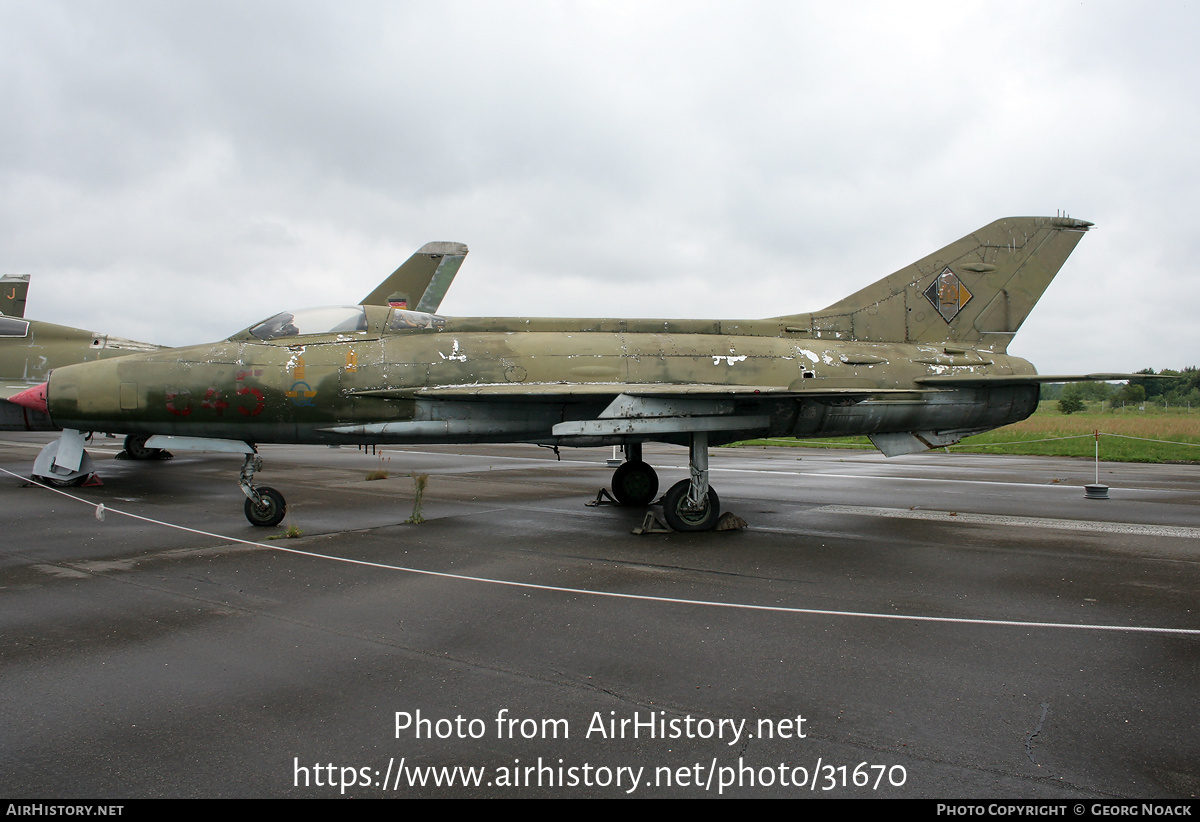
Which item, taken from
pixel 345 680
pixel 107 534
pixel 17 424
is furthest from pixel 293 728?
pixel 17 424

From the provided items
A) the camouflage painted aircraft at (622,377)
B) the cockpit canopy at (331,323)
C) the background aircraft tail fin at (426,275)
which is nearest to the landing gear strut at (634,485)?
the camouflage painted aircraft at (622,377)

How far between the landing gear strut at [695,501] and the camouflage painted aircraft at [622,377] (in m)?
0.02

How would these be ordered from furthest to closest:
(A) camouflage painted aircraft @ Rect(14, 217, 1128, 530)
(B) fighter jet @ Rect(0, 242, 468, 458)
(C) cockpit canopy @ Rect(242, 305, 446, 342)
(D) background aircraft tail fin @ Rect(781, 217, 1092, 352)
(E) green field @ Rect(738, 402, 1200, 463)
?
(E) green field @ Rect(738, 402, 1200, 463)
(B) fighter jet @ Rect(0, 242, 468, 458)
(D) background aircraft tail fin @ Rect(781, 217, 1092, 352)
(C) cockpit canopy @ Rect(242, 305, 446, 342)
(A) camouflage painted aircraft @ Rect(14, 217, 1128, 530)

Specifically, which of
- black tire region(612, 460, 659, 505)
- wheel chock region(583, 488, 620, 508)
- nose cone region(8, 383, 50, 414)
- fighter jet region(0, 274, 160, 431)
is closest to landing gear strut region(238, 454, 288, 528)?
nose cone region(8, 383, 50, 414)

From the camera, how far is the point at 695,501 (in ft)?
25.9

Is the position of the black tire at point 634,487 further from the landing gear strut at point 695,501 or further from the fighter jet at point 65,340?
the fighter jet at point 65,340

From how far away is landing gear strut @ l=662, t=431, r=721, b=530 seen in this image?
25.6ft

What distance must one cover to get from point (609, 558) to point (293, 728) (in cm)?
379

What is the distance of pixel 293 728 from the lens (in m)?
2.98

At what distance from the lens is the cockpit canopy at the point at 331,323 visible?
814 centimetres

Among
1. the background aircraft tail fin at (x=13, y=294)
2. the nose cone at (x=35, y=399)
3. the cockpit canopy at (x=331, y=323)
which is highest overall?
the background aircraft tail fin at (x=13, y=294)

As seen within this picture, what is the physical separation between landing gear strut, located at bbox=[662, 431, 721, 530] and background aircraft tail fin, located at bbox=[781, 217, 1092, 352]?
2.94 metres

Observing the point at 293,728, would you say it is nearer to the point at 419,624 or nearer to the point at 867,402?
the point at 419,624

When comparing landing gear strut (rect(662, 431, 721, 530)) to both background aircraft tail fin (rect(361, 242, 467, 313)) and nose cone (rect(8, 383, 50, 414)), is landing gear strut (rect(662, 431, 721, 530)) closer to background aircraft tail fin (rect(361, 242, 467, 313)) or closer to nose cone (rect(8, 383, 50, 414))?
nose cone (rect(8, 383, 50, 414))
